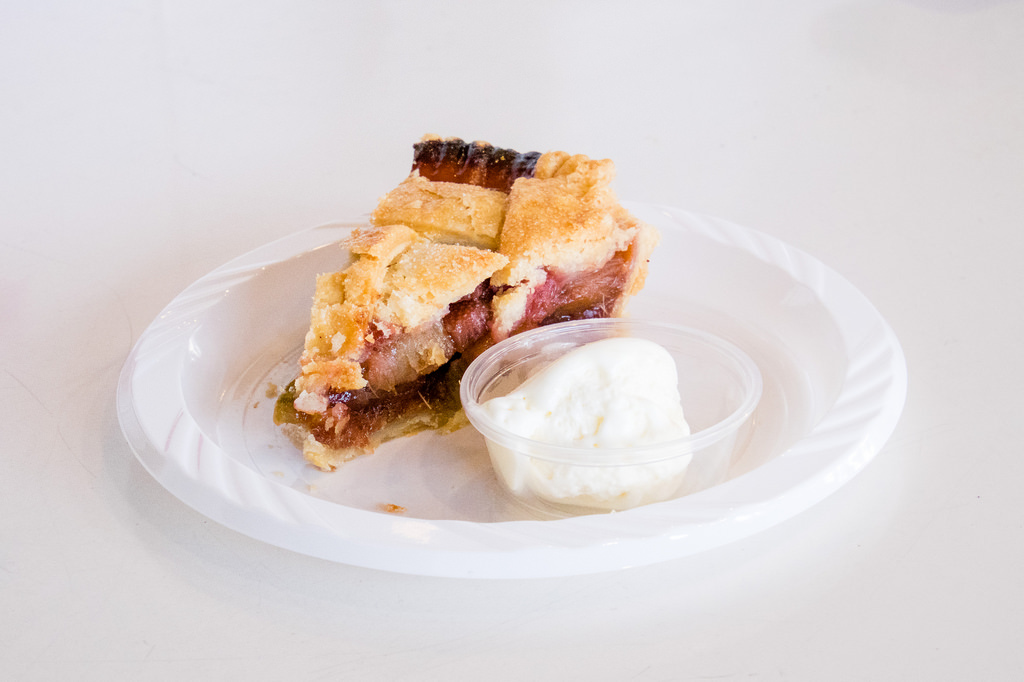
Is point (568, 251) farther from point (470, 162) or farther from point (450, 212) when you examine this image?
point (470, 162)

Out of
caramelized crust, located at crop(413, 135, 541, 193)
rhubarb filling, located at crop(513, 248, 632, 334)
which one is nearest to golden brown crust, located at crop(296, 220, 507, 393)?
rhubarb filling, located at crop(513, 248, 632, 334)

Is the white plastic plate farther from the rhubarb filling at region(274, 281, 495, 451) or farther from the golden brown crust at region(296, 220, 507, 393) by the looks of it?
the golden brown crust at region(296, 220, 507, 393)

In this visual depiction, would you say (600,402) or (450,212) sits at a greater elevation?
(450,212)

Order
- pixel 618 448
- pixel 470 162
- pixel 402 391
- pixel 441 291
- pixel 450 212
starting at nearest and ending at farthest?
pixel 618 448 < pixel 441 291 < pixel 402 391 < pixel 450 212 < pixel 470 162

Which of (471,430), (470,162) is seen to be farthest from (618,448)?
(470,162)

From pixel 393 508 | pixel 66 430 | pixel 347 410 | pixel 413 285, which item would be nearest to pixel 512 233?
pixel 413 285

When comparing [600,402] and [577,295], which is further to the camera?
[577,295]

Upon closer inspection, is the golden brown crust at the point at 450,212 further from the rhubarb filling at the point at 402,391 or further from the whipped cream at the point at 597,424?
the whipped cream at the point at 597,424

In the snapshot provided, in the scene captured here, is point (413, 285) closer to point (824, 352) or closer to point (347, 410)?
point (347, 410)
